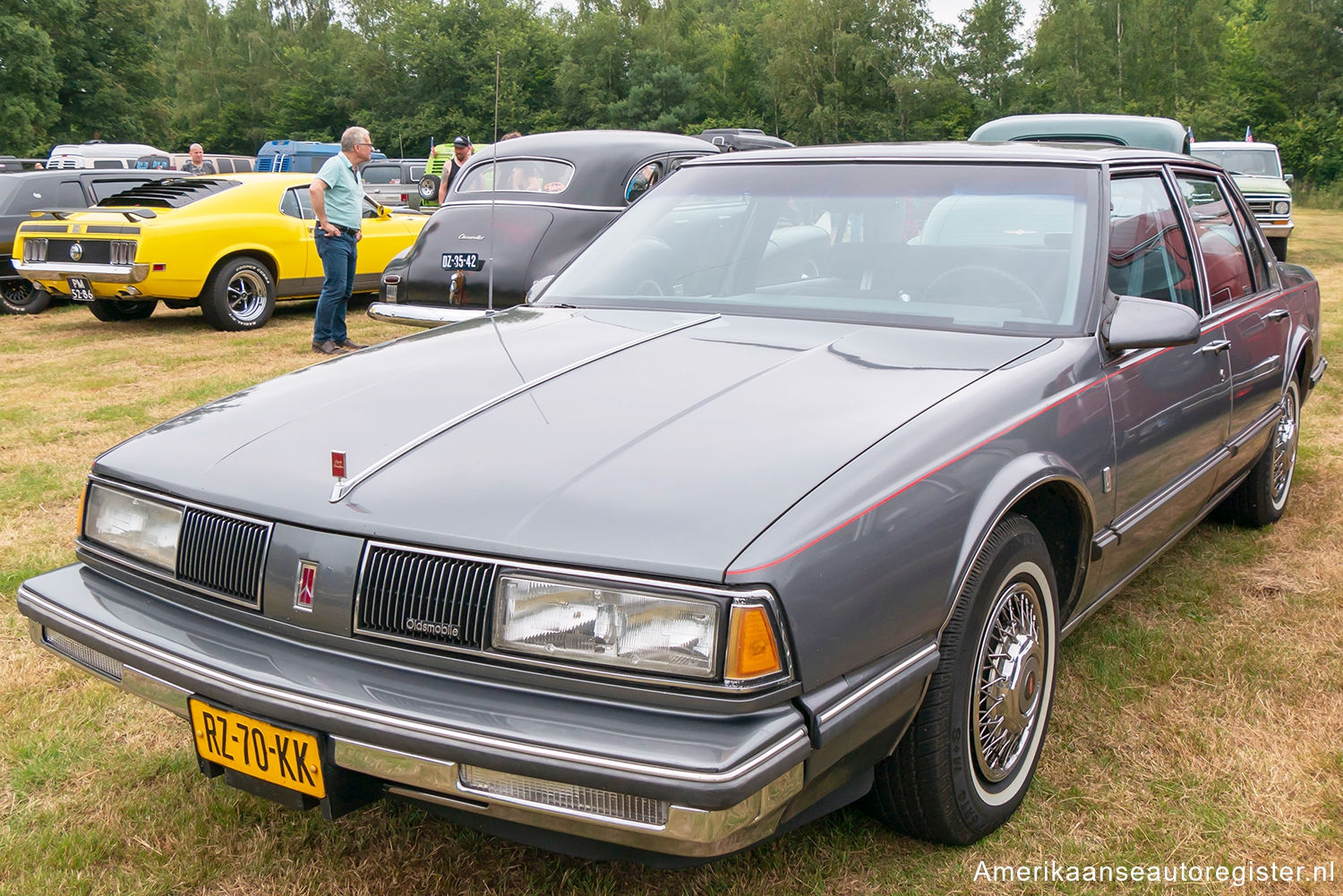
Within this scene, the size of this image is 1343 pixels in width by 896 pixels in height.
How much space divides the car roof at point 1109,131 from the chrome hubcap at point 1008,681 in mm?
6939

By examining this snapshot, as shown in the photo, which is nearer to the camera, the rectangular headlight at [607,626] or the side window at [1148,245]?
the rectangular headlight at [607,626]

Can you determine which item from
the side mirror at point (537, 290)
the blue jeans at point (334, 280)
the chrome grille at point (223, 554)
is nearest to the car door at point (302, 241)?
the blue jeans at point (334, 280)

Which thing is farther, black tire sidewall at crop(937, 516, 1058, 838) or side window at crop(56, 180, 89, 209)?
side window at crop(56, 180, 89, 209)

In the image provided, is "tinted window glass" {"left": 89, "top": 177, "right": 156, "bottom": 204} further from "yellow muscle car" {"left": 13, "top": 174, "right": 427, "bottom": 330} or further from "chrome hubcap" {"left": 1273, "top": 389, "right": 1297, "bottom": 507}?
"chrome hubcap" {"left": 1273, "top": 389, "right": 1297, "bottom": 507}

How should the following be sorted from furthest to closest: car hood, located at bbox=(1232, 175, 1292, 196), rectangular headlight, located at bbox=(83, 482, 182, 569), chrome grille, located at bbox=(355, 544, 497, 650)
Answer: car hood, located at bbox=(1232, 175, 1292, 196) < rectangular headlight, located at bbox=(83, 482, 182, 569) < chrome grille, located at bbox=(355, 544, 497, 650)

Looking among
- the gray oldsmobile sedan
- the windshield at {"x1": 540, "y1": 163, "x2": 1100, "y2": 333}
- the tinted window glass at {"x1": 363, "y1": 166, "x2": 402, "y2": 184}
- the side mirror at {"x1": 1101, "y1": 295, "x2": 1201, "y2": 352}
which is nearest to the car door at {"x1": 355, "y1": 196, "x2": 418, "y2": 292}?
the windshield at {"x1": 540, "y1": 163, "x2": 1100, "y2": 333}

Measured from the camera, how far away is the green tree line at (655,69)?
129 feet

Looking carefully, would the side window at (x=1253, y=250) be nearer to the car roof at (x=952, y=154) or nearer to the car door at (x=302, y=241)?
the car roof at (x=952, y=154)

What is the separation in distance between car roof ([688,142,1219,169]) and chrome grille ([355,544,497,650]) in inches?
80.3

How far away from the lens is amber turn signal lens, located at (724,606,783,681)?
5.67 ft

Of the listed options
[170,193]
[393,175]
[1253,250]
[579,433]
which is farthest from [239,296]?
[393,175]

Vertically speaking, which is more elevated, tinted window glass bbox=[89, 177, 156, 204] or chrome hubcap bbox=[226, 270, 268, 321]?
tinted window glass bbox=[89, 177, 156, 204]

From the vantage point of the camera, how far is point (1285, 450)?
4629 millimetres

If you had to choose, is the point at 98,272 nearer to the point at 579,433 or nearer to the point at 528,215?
the point at 528,215
